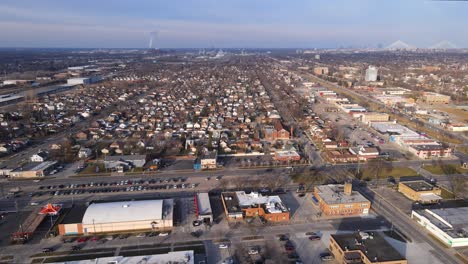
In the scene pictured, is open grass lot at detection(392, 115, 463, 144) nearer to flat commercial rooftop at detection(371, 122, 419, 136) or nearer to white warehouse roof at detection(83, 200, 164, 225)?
flat commercial rooftop at detection(371, 122, 419, 136)

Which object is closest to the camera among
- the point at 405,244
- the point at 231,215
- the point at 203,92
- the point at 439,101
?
the point at 405,244

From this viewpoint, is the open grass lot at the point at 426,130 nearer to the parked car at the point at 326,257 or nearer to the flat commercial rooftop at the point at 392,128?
the flat commercial rooftop at the point at 392,128

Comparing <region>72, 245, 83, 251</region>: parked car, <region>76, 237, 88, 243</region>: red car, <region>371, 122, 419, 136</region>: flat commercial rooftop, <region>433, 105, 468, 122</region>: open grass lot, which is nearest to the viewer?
<region>72, 245, 83, 251</region>: parked car

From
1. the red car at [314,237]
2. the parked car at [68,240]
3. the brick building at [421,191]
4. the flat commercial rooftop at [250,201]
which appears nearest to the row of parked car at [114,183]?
the flat commercial rooftop at [250,201]

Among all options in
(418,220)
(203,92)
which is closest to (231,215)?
(418,220)

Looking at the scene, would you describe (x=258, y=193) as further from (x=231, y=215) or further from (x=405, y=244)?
(x=405, y=244)

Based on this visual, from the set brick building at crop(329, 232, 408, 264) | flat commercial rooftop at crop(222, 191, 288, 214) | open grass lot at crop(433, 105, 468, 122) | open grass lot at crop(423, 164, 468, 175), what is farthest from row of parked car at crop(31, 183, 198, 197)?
open grass lot at crop(433, 105, 468, 122)
